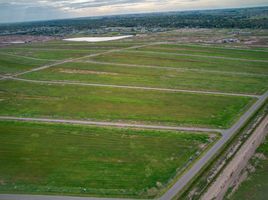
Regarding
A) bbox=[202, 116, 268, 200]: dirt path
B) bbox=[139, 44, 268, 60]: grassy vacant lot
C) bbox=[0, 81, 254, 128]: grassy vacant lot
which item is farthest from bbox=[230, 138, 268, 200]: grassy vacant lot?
bbox=[139, 44, 268, 60]: grassy vacant lot

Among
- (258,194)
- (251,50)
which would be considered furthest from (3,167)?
(251,50)

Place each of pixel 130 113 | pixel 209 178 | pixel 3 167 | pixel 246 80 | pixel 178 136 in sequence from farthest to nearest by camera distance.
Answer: pixel 246 80 < pixel 130 113 < pixel 178 136 < pixel 3 167 < pixel 209 178

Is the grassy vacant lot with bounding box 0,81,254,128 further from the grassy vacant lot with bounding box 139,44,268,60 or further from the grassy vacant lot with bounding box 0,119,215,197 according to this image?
the grassy vacant lot with bounding box 139,44,268,60

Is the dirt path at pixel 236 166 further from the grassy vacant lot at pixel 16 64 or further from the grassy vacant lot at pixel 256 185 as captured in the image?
the grassy vacant lot at pixel 16 64

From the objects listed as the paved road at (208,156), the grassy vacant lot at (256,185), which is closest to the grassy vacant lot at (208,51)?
the paved road at (208,156)

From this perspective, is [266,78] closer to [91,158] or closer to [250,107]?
[250,107]

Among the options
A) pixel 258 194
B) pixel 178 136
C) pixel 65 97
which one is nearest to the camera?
pixel 258 194

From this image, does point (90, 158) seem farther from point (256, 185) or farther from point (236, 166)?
point (256, 185)
